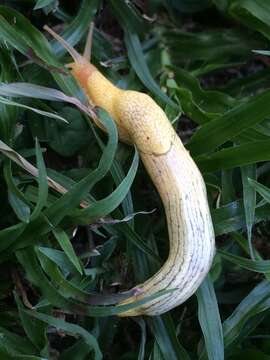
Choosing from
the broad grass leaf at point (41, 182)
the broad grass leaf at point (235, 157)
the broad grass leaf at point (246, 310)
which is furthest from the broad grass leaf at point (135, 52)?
the broad grass leaf at point (246, 310)

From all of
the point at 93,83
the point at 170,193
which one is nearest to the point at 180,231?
the point at 170,193

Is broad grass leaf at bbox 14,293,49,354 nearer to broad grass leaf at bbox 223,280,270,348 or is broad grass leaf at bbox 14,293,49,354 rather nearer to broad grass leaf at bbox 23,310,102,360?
broad grass leaf at bbox 23,310,102,360

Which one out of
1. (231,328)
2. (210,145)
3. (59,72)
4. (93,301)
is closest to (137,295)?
(93,301)

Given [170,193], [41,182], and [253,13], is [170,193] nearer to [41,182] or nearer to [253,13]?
[41,182]

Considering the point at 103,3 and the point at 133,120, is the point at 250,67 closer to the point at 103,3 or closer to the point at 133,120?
the point at 103,3

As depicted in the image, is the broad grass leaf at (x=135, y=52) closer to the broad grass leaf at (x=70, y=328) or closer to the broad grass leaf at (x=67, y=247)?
the broad grass leaf at (x=67, y=247)

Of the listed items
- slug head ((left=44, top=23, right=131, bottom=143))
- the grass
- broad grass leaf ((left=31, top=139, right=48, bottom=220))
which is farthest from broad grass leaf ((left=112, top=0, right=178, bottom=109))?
broad grass leaf ((left=31, top=139, right=48, bottom=220))
